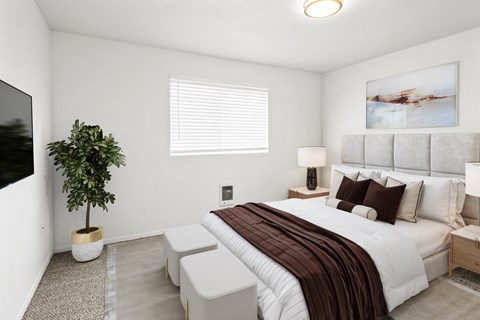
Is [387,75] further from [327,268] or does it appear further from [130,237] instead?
[130,237]

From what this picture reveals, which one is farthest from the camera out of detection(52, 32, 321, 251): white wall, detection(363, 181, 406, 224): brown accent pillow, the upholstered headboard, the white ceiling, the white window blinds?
the white window blinds

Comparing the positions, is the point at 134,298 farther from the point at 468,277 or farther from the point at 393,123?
the point at 393,123

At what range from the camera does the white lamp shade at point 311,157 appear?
14.5 ft

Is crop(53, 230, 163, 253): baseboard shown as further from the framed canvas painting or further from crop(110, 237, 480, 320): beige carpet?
the framed canvas painting

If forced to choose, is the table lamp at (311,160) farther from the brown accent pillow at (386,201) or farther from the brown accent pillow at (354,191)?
the brown accent pillow at (386,201)

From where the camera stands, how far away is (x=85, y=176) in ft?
9.11

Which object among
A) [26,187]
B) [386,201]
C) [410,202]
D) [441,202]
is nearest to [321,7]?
[386,201]

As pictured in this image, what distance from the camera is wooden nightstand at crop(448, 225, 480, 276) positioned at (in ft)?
7.77

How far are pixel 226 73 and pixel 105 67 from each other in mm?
1687

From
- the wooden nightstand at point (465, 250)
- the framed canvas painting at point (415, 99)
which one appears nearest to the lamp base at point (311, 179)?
the framed canvas painting at point (415, 99)

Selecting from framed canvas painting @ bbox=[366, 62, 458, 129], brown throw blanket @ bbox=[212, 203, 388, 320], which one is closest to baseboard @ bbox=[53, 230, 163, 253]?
brown throw blanket @ bbox=[212, 203, 388, 320]

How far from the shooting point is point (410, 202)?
278cm

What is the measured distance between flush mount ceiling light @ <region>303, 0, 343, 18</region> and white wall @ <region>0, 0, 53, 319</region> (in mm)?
2295

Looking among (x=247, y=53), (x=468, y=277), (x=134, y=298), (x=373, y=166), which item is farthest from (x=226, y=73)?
(x=468, y=277)
